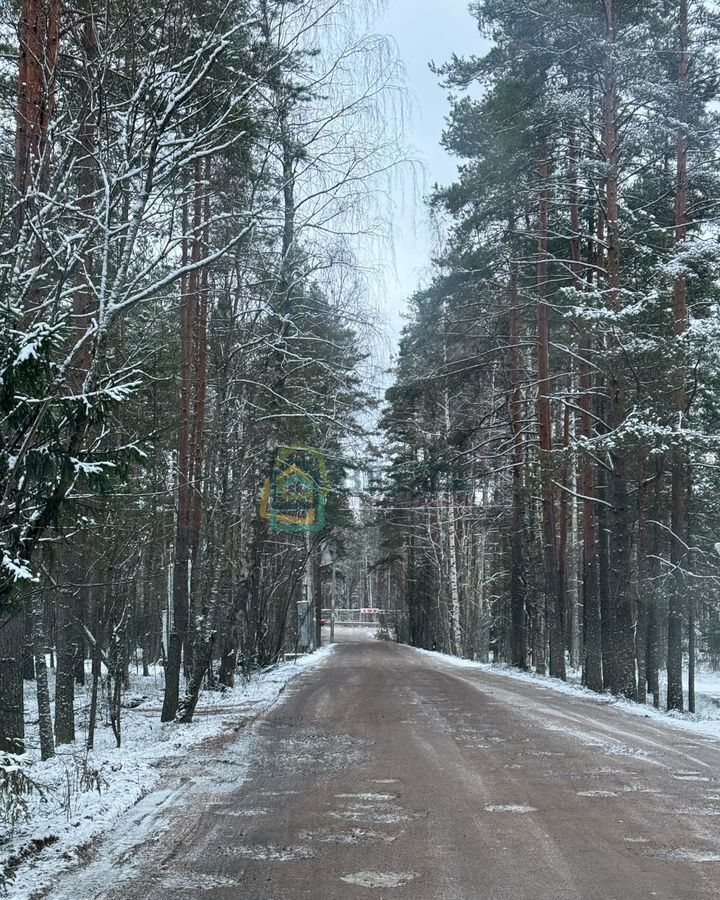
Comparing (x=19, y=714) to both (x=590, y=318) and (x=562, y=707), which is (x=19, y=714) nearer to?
(x=562, y=707)

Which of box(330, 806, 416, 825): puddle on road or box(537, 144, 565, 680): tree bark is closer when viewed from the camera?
box(330, 806, 416, 825): puddle on road

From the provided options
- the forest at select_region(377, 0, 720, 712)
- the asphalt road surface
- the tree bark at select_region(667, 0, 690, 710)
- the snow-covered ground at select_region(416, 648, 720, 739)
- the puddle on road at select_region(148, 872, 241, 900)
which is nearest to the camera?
the puddle on road at select_region(148, 872, 241, 900)

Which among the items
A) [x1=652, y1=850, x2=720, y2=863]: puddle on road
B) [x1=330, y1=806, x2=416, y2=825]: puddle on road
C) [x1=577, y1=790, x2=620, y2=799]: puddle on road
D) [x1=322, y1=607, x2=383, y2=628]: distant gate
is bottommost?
[x1=322, y1=607, x2=383, y2=628]: distant gate

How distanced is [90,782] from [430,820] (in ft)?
9.37

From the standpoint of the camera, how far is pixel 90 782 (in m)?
6.99

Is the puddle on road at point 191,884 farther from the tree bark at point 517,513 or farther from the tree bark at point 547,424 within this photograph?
the tree bark at point 517,513

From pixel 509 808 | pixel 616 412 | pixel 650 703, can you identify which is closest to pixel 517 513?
pixel 650 703

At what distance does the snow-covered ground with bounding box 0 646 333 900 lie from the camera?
5.11 metres

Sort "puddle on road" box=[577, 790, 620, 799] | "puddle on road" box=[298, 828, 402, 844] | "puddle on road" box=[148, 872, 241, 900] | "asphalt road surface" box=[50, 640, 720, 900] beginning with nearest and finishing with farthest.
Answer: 1. "puddle on road" box=[148, 872, 241, 900]
2. "asphalt road surface" box=[50, 640, 720, 900]
3. "puddle on road" box=[298, 828, 402, 844]
4. "puddle on road" box=[577, 790, 620, 799]

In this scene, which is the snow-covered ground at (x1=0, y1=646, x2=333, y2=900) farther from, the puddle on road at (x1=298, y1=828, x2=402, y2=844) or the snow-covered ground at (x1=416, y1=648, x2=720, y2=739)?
the snow-covered ground at (x1=416, y1=648, x2=720, y2=739)

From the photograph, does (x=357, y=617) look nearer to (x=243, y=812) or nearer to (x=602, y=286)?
(x=602, y=286)

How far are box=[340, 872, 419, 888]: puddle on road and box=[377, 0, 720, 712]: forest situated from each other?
10.8 meters

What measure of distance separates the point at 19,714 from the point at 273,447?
25.4 feet

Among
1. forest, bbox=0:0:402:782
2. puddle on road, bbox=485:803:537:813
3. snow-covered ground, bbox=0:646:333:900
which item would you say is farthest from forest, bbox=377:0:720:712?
puddle on road, bbox=485:803:537:813
